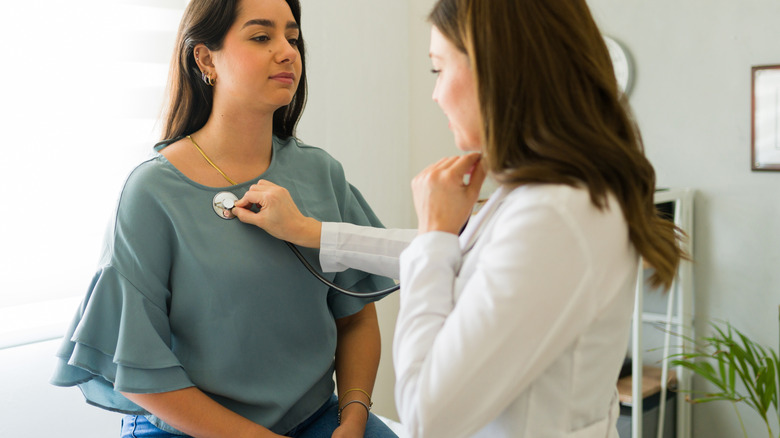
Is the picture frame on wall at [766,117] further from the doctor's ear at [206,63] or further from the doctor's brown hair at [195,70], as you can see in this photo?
the doctor's ear at [206,63]

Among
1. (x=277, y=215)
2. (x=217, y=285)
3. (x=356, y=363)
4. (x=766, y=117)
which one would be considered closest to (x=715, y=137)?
(x=766, y=117)

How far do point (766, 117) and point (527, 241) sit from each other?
7.23 ft

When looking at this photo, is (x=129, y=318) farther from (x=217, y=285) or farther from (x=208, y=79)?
(x=208, y=79)

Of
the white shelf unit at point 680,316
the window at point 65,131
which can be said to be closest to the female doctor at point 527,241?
the window at point 65,131

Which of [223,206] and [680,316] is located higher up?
[223,206]

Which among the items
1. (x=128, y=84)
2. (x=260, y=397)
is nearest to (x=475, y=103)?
(x=260, y=397)

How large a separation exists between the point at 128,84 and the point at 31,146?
11.6 inches

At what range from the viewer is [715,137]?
265cm

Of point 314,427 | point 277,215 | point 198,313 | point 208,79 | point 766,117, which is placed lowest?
point 314,427

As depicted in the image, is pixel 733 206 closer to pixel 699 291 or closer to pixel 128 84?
pixel 699 291

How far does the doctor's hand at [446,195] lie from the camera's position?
Result: 3.10ft

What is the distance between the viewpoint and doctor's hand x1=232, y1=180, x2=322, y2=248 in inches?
50.7

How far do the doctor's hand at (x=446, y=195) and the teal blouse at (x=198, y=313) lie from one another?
1.54 feet

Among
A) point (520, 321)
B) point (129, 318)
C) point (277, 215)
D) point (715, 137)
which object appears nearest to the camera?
point (520, 321)
